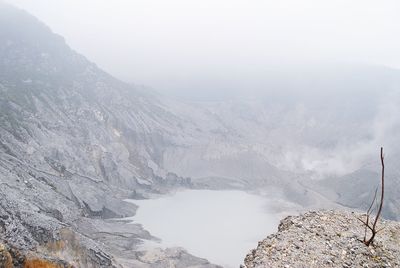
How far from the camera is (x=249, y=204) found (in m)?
187

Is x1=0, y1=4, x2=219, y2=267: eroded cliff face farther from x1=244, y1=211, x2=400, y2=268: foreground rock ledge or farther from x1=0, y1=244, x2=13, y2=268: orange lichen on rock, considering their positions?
x1=244, y1=211, x2=400, y2=268: foreground rock ledge

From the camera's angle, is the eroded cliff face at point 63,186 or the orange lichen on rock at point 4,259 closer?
the orange lichen on rock at point 4,259

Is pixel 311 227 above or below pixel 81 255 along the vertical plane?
above

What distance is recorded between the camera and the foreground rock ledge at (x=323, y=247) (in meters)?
16.2

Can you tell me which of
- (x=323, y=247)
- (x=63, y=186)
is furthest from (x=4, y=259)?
(x=63, y=186)

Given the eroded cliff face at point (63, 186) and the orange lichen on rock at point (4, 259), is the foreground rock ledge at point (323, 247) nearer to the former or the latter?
the orange lichen on rock at point (4, 259)

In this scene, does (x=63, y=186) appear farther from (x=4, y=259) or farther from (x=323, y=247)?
(x=323, y=247)

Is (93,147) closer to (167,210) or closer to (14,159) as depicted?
(167,210)

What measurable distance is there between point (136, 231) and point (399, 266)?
11824cm

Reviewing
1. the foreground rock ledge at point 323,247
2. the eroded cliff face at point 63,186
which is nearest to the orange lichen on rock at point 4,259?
the eroded cliff face at point 63,186

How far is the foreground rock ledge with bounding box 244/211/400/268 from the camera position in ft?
53.3

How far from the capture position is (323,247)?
56.3 feet

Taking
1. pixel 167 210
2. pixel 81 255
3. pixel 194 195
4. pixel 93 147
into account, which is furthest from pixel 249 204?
pixel 81 255

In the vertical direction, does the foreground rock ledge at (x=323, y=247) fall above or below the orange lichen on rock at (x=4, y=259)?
above
